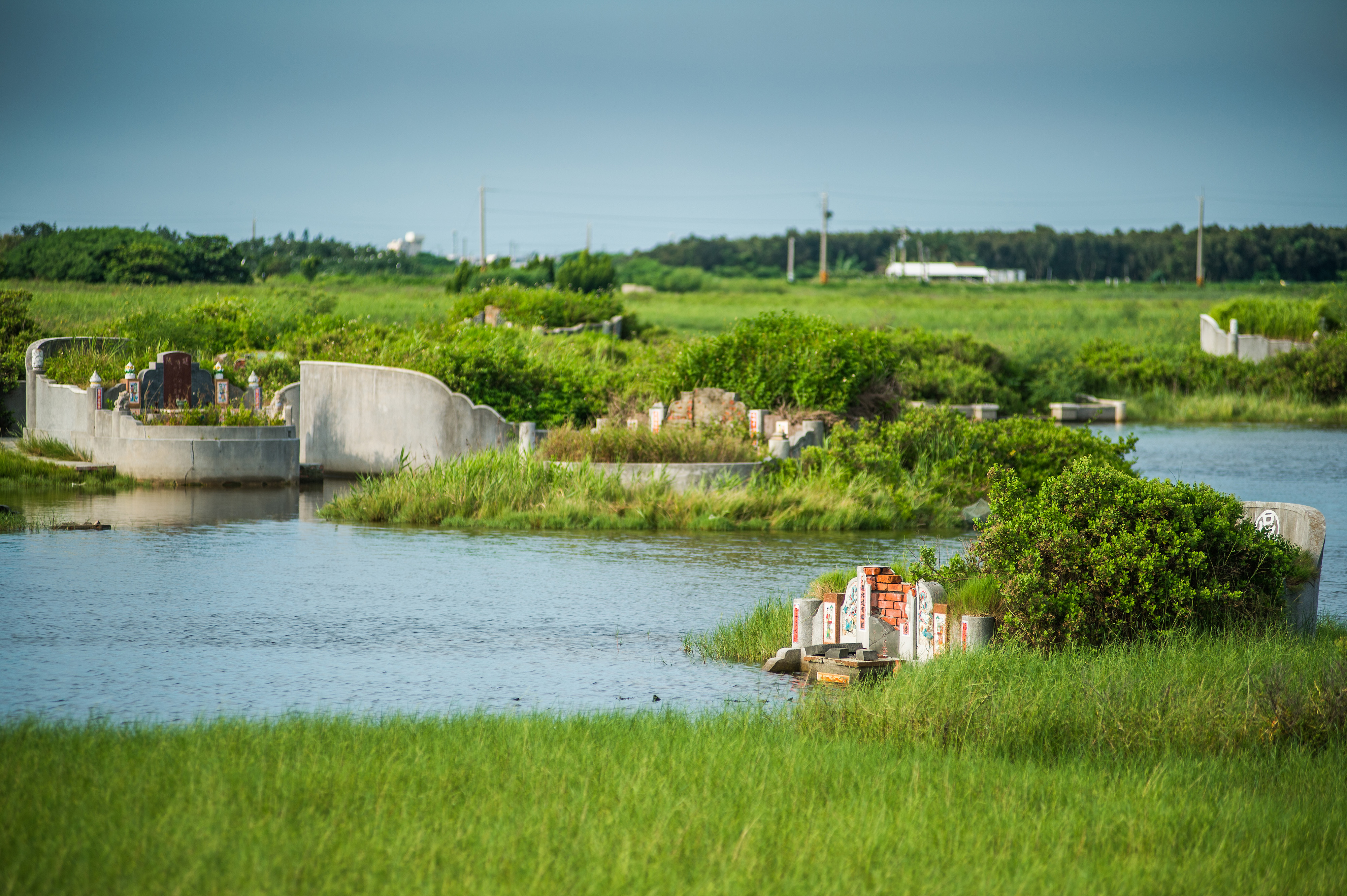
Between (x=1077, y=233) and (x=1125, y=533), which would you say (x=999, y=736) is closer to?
(x=1125, y=533)

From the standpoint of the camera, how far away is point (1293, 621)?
33.0 feet

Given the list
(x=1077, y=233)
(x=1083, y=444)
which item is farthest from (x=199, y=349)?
(x=1077, y=233)

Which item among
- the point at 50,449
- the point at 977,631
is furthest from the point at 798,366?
the point at 977,631

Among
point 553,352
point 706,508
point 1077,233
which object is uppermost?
point 1077,233

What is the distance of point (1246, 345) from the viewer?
165 ft

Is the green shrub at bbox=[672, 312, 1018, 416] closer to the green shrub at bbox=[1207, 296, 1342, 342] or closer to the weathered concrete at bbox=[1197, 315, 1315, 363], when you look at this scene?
the weathered concrete at bbox=[1197, 315, 1315, 363]

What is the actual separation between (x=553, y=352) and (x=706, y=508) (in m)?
11.5

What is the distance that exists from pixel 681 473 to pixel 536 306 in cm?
2552

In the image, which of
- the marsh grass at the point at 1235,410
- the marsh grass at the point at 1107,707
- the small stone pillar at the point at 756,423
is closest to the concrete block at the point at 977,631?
the marsh grass at the point at 1107,707

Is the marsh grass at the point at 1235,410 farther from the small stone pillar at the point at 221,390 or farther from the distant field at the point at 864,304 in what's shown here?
the small stone pillar at the point at 221,390

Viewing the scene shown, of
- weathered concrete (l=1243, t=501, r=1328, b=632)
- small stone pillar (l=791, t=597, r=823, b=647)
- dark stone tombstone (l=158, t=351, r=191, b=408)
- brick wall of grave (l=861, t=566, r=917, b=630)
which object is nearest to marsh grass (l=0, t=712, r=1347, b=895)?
brick wall of grave (l=861, t=566, r=917, b=630)

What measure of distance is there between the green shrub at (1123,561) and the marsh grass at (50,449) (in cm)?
1845

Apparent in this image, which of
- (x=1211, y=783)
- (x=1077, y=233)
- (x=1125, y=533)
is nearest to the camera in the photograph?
(x=1211, y=783)

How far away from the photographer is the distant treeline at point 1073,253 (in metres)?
109
